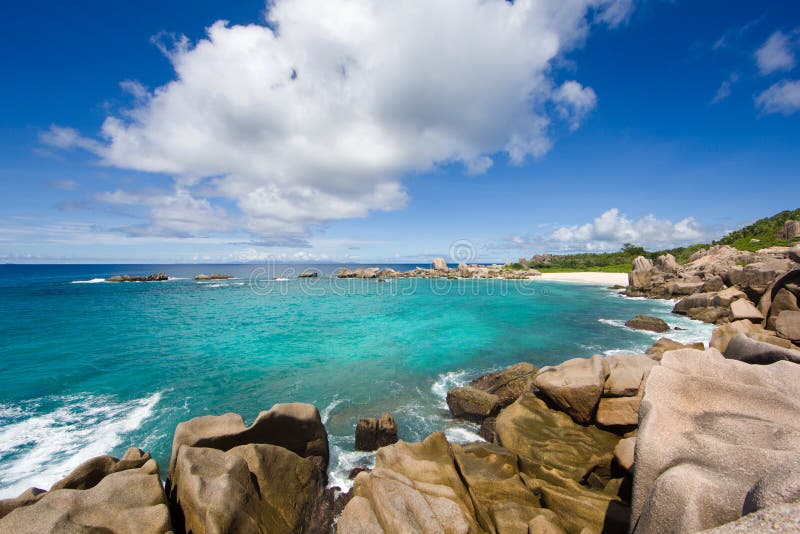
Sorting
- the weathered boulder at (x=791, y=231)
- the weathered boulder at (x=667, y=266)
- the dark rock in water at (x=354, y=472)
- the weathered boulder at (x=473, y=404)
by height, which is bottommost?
the dark rock in water at (x=354, y=472)

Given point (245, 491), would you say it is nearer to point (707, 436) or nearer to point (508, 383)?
point (707, 436)

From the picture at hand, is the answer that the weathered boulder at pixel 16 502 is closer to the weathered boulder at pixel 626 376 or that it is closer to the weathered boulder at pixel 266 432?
the weathered boulder at pixel 266 432

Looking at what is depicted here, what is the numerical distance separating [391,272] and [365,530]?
417 ft

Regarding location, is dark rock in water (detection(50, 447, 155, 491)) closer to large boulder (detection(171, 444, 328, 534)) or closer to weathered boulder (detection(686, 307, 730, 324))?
large boulder (detection(171, 444, 328, 534))

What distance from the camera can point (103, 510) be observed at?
6.24 metres

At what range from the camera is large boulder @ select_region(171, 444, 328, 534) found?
22.1ft

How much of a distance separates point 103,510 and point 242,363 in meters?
18.9

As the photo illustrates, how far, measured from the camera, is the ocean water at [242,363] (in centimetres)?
1438

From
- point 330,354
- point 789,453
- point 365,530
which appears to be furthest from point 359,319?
point 789,453

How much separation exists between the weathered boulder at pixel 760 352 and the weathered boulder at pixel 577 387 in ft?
13.1

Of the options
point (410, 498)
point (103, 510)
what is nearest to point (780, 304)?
point (410, 498)

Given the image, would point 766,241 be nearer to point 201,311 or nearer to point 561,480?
point 561,480

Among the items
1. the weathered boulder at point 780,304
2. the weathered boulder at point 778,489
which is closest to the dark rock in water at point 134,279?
the weathered boulder at point 778,489

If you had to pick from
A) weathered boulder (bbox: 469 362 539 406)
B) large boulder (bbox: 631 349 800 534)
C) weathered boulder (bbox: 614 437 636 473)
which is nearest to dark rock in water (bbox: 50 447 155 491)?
large boulder (bbox: 631 349 800 534)
